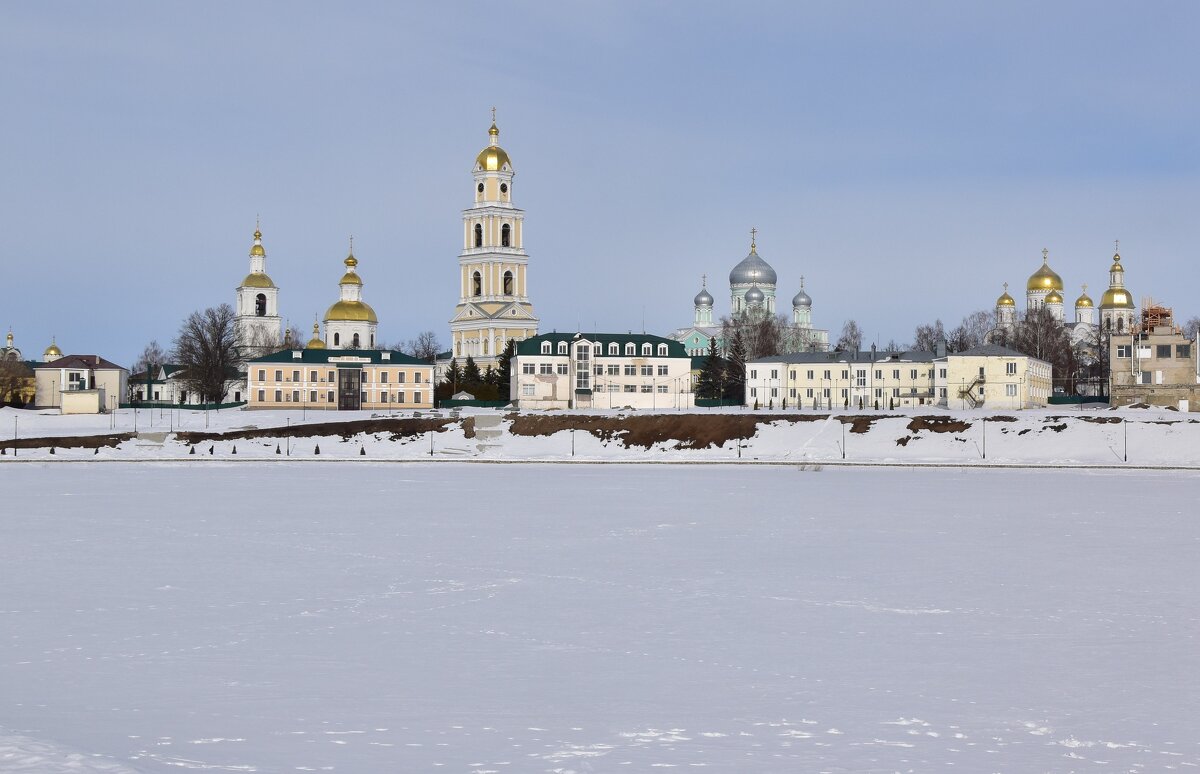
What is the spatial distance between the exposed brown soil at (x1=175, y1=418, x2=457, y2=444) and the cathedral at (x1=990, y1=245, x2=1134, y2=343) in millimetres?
88617

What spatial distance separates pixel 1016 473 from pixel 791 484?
13898 mm

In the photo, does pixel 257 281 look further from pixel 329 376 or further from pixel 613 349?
pixel 613 349

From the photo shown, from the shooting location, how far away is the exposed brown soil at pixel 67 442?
79125 mm

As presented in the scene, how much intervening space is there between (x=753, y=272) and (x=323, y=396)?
A: 86332 mm

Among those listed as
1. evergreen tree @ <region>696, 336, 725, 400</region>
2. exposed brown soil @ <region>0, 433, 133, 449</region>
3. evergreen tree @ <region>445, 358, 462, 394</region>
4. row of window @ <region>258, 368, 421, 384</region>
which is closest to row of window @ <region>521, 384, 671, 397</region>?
evergreen tree @ <region>696, 336, 725, 400</region>

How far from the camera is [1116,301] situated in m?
164

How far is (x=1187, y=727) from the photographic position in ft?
42.4

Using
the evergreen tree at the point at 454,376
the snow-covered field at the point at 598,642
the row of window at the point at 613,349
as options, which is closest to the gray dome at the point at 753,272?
the evergreen tree at the point at 454,376

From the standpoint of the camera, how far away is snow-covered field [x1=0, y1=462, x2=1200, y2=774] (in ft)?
40.5

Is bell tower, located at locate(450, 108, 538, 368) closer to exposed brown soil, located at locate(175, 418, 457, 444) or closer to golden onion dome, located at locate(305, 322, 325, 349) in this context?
golden onion dome, located at locate(305, 322, 325, 349)

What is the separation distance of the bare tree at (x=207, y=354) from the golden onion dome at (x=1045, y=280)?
108731mm

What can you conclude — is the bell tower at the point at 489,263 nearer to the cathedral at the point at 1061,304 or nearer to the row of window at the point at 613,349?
the row of window at the point at 613,349

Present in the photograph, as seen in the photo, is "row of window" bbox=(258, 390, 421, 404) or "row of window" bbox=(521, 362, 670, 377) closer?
"row of window" bbox=(521, 362, 670, 377)

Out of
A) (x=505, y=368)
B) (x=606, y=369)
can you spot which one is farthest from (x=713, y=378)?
(x=505, y=368)
